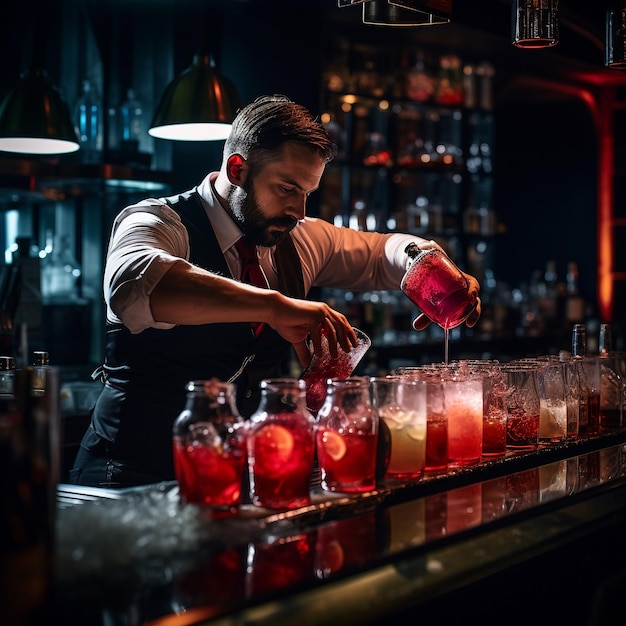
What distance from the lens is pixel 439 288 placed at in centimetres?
201

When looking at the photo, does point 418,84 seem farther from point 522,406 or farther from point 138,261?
point 138,261

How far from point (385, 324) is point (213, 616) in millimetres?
4571

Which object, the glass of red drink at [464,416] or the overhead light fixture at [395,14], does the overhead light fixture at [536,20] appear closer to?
the overhead light fixture at [395,14]

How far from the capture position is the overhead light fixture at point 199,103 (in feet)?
10.5

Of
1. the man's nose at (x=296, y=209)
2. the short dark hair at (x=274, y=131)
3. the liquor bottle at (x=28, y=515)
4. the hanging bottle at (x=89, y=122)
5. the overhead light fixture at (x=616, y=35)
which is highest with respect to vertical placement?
the hanging bottle at (x=89, y=122)

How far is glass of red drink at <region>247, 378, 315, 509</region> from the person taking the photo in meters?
1.42

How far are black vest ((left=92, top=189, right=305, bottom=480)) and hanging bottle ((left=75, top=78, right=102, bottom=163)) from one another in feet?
7.17

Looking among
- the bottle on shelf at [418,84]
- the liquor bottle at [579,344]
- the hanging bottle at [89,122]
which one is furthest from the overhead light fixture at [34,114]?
the bottle on shelf at [418,84]

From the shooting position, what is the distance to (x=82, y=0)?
4.67m

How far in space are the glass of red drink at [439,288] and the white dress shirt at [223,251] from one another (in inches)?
17.4

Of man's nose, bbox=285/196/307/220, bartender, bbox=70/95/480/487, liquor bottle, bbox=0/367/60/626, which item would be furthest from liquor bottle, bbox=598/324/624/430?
liquor bottle, bbox=0/367/60/626

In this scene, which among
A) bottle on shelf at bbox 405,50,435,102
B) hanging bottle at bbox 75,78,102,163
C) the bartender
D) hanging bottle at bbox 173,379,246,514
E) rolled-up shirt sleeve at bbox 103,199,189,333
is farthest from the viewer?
bottle on shelf at bbox 405,50,435,102

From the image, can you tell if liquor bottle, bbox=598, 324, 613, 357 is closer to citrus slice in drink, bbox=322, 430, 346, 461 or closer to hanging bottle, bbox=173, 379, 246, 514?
citrus slice in drink, bbox=322, 430, 346, 461

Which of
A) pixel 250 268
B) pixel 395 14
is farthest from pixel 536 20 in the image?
pixel 250 268
